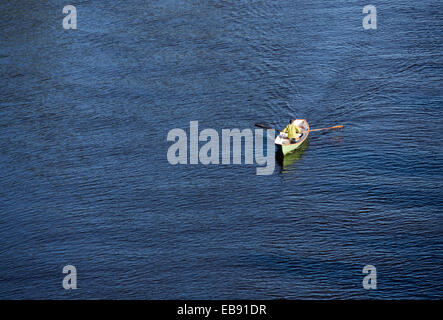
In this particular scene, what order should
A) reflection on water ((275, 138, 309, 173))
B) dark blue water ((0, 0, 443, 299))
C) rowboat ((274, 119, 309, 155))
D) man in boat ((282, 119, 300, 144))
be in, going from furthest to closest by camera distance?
1. reflection on water ((275, 138, 309, 173))
2. man in boat ((282, 119, 300, 144))
3. rowboat ((274, 119, 309, 155))
4. dark blue water ((0, 0, 443, 299))

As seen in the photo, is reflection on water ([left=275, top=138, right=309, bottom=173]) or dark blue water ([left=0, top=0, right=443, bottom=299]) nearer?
dark blue water ([left=0, top=0, right=443, bottom=299])

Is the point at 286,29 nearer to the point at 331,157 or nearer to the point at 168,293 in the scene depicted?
the point at 331,157

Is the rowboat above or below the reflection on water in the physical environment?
above

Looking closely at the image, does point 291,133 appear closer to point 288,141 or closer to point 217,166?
point 288,141

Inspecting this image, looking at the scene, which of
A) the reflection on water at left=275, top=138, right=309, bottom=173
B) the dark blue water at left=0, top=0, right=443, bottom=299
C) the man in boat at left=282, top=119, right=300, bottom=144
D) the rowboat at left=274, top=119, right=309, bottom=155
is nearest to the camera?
the dark blue water at left=0, top=0, right=443, bottom=299

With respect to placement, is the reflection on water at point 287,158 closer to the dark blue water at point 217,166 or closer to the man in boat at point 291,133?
→ the dark blue water at point 217,166

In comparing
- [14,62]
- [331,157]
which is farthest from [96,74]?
[331,157]

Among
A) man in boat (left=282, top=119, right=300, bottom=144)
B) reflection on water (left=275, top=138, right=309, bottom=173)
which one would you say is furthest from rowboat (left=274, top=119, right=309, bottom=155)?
reflection on water (left=275, top=138, right=309, bottom=173)

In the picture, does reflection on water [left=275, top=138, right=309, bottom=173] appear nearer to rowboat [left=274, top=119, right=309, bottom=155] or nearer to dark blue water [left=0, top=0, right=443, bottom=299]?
dark blue water [left=0, top=0, right=443, bottom=299]
